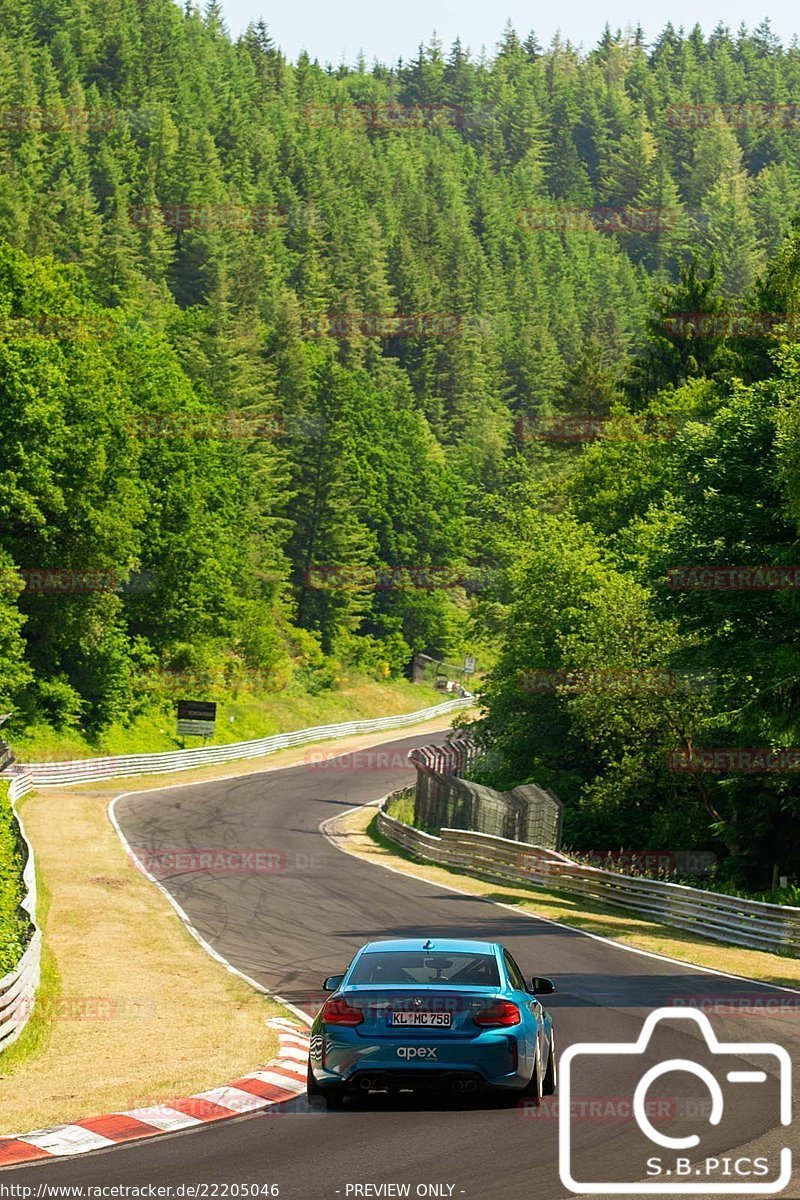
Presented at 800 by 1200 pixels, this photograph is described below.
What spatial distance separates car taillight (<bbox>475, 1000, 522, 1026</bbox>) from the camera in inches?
476

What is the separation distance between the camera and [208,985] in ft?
73.4

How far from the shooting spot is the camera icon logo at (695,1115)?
32.8 ft

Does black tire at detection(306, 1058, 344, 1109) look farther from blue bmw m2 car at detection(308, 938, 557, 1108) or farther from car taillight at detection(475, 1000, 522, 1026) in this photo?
car taillight at detection(475, 1000, 522, 1026)

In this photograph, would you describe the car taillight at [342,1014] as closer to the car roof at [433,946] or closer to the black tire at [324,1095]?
the black tire at [324,1095]

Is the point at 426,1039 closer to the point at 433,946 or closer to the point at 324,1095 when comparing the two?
→ the point at 324,1095

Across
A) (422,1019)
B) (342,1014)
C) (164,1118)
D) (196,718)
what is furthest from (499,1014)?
(196,718)

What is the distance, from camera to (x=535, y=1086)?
1242 centimetres

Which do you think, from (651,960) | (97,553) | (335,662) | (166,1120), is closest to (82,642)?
(97,553)

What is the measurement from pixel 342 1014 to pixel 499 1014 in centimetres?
125

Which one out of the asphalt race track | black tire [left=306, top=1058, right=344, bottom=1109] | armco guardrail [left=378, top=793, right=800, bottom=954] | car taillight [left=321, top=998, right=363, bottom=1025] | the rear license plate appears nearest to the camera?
the asphalt race track

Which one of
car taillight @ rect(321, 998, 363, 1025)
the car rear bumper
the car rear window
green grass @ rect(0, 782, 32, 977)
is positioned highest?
the car rear window

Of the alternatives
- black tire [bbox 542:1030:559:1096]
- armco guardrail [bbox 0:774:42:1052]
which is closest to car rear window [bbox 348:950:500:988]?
black tire [bbox 542:1030:559:1096]

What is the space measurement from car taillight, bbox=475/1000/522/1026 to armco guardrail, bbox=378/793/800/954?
1741cm

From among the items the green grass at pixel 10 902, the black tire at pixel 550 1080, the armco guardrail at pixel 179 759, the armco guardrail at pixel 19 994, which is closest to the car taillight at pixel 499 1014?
the black tire at pixel 550 1080
